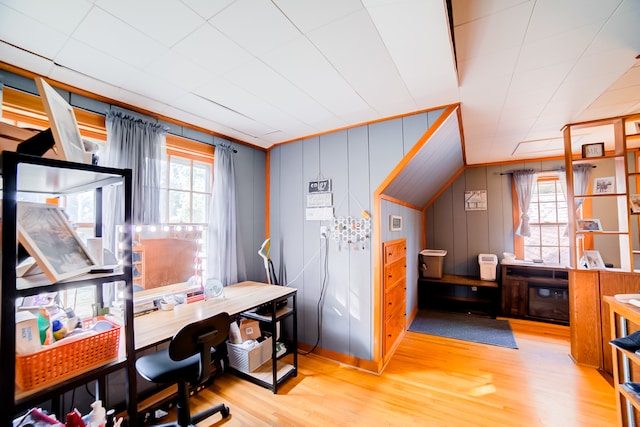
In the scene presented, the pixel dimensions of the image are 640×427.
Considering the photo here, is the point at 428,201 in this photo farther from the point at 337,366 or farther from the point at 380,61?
the point at 380,61

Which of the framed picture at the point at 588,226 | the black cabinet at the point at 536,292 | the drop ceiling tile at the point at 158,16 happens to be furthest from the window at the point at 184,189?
the black cabinet at the point at 536,292

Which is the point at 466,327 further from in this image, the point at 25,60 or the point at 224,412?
the point at 25,60

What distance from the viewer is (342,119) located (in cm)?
252

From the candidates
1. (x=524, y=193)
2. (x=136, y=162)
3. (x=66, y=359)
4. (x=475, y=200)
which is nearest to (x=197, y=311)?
(x=66, y=359)

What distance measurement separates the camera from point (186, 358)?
1.52 metres

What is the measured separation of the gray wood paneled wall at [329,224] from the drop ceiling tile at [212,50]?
143 cm

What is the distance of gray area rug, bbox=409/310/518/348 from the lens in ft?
10.5

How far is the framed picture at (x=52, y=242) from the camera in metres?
0.92

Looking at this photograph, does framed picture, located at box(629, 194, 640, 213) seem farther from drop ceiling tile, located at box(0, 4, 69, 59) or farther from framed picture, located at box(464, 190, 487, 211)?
drop ceiling tile, located at box(0, 4, 69, 59)

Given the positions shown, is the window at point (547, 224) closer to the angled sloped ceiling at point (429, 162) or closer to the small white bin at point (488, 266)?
the small white bin at point (488, 266)

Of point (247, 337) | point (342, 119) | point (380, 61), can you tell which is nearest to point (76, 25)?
point (380, 61)

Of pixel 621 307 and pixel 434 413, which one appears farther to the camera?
pixel 434 413

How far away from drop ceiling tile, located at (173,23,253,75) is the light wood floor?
248cm

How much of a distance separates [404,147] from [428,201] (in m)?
2.49
